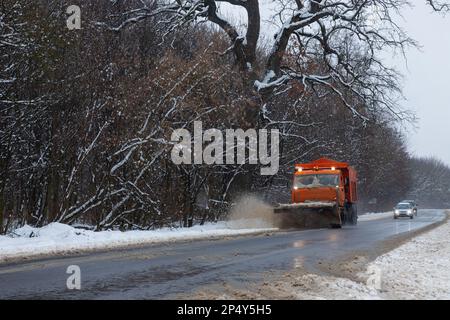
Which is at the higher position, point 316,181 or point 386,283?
point 316,181

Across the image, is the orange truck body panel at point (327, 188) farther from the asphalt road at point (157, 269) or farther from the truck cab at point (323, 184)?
the asphalt road at point (157, 269)

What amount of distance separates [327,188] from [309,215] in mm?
1620

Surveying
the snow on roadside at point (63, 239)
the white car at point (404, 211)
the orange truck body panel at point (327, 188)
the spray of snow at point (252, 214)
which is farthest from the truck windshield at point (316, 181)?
the white car at point (404, 211)

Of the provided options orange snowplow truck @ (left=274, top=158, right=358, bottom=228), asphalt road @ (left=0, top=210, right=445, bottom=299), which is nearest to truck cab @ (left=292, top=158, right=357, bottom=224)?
orange snowplow truck @ (left=274, top=158, right=358, bottom=228)

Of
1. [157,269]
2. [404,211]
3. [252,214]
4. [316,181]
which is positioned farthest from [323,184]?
[404,211]

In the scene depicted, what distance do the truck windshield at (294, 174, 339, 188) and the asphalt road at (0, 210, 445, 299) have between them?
1123 cm

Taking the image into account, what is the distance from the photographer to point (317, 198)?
27.6 metres

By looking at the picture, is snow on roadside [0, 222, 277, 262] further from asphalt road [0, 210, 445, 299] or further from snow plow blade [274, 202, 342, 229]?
snow plow blade [274, 202, 342, 229]

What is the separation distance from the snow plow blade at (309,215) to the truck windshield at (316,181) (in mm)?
1491

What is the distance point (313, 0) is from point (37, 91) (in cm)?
1734

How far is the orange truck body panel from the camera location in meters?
27.6

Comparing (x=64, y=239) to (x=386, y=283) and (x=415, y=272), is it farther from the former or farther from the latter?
(x=386, y=283)

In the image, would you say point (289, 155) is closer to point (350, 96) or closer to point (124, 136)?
point (350, 96)
